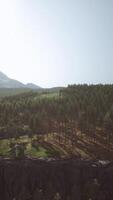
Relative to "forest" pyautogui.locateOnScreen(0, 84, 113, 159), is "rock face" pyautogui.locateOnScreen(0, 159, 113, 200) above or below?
below

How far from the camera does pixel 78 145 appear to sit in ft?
530

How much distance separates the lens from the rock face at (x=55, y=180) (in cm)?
10144

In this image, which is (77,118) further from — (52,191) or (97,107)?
(52,191)

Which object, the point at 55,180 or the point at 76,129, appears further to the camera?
the point at 76,129

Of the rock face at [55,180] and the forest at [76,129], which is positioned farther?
the forest at [76,129]

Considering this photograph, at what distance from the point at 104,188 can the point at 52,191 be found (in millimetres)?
16684

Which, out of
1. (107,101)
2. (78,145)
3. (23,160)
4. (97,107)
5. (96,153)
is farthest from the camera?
(107,101)

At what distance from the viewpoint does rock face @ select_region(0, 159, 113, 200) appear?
333 feet

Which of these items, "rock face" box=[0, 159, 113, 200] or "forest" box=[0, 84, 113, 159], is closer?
"rock face" box=[0, 159, 113, 200]

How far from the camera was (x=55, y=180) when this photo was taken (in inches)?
4163

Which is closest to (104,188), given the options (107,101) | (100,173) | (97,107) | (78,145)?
(100,173)

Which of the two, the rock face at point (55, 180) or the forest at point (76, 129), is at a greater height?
the forest at point (76, 129)

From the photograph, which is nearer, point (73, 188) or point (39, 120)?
point (73, 188)

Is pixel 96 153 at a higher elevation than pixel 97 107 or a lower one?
lower
